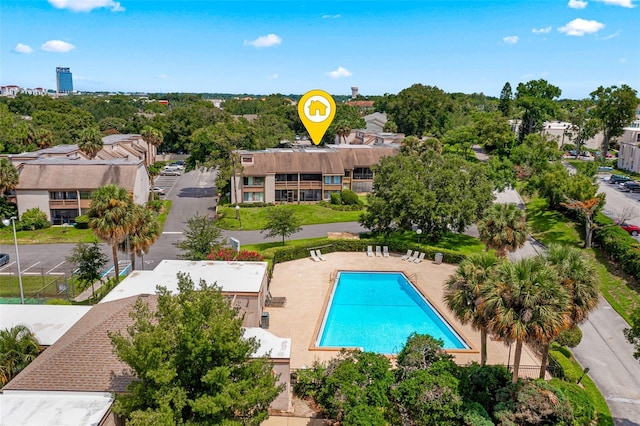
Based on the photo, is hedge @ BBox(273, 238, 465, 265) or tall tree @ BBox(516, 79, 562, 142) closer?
hedge @ BBox(273, 238, 465, 265)

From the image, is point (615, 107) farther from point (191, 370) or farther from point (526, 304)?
point (191, 370)

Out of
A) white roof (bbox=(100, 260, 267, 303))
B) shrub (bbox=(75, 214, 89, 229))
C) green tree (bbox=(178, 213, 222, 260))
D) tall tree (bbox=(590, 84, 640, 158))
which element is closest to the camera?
white roof (bbox=(100, 260, 267, 303))

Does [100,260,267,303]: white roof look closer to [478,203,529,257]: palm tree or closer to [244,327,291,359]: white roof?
[244,327,291,359]: white roof

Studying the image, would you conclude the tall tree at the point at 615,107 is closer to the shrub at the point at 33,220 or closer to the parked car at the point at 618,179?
the parked car at the point at 618,179

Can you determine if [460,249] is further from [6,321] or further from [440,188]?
[6,321]

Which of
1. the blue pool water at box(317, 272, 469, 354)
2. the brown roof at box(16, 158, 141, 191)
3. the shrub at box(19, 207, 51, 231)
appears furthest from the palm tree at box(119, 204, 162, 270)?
the shrub at box(19, 207, 51, 231)

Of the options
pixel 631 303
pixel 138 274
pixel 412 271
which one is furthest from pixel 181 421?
pixel 631 303

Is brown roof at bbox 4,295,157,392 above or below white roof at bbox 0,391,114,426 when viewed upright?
above

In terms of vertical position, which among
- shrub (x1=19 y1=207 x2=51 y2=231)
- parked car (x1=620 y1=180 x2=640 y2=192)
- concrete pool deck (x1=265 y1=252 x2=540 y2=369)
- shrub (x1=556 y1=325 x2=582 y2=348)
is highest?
parked car (x1=620 y1=180 x2=640 y2=192)

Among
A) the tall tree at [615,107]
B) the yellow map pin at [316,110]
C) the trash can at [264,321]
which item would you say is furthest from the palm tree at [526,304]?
the tall tree at [615,107]
